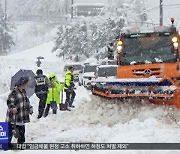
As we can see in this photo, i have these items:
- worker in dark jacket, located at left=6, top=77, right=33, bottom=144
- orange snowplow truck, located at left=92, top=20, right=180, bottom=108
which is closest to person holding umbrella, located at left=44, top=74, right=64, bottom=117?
orange snowplow truck, located at left=92, top=20, right=180, bottom=108

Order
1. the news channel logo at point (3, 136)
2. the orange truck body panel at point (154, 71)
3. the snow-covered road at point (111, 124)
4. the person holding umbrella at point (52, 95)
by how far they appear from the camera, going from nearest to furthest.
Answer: the news channel logo at point (3, 136)
the snow-covered road at point (111, 124)
the orange truck body panel at point (154, 71)
the person holding umbrella at point (52, 95)

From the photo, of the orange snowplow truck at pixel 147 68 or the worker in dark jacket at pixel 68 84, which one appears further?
the worker in dark jacket at pixel 68 84

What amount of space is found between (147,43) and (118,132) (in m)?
4.30

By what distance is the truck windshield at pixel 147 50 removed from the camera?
525 inches

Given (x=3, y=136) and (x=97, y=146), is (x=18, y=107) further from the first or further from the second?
(x=97, y=146)

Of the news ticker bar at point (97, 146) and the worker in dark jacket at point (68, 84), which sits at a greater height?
the worker in dark jacket at point (68, 84)

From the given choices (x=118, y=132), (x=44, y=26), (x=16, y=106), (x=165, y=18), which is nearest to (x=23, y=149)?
(x=16, y=106)

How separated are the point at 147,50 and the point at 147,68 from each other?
35.6 inches

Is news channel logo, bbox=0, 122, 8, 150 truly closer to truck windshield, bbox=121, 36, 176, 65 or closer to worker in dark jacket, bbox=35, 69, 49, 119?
worker in dark jacket, bbox=35, 69, 49, 119

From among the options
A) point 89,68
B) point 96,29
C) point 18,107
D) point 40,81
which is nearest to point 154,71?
point 40,81

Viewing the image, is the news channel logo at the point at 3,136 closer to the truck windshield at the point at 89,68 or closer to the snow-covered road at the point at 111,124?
the snow-covered road at the point at 111,124

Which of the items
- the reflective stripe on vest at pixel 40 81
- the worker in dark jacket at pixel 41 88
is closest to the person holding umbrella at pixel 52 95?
the worker in dark jacket at pixel 41 88

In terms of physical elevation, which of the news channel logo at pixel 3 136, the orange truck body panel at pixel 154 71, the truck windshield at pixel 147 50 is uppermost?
the truck windshield at pixel 147 50

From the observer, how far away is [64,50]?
5241cm
